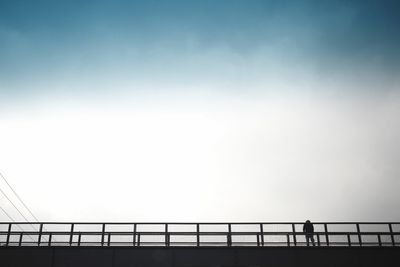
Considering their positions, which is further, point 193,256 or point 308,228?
point 308,228

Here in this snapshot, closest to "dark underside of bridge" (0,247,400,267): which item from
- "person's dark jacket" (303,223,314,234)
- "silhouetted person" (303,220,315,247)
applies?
"silhouetted person" (303,220,315,247)

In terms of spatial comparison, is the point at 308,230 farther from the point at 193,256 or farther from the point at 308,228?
the point at 193,256

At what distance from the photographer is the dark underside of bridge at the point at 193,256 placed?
16.7 m

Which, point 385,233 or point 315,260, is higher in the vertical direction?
point 385,233

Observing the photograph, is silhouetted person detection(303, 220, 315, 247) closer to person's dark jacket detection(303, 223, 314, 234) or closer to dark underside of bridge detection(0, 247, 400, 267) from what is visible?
person's dark jacket detection(303, 223, 314, 234)

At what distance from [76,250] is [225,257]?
8.08m

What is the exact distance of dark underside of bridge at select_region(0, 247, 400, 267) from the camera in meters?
16.7

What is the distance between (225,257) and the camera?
1684 centimetres

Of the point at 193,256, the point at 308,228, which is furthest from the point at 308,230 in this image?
the point at 193,256

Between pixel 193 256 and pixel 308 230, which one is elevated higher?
pixel 308 230

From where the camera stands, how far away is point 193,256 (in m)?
16.8

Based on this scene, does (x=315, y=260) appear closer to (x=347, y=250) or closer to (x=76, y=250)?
(x=347, y=250)

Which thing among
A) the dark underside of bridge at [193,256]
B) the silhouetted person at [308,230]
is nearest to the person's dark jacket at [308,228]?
the silhouetted person at [308,230]

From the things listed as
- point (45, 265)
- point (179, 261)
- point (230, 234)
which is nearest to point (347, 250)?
point (230, 234)
